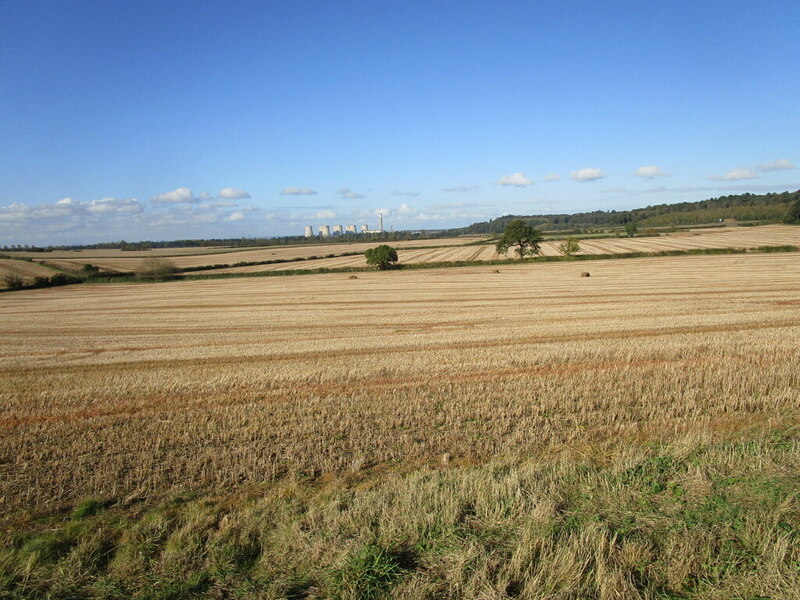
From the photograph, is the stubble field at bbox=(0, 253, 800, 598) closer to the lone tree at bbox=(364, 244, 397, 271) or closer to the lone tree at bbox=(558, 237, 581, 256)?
the lone tree at bbox=(364, 244, 397, 271)

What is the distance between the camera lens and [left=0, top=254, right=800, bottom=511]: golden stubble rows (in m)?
8.25

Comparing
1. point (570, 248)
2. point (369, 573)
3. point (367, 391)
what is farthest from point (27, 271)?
point (369, 573)

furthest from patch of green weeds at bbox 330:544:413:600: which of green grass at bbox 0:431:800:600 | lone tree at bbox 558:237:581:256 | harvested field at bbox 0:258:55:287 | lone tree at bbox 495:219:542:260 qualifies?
lone tree at bbox 558:237:581:256

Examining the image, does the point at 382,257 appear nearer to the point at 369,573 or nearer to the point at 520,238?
the point at 520,238

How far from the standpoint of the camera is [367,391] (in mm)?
Answer: 12180

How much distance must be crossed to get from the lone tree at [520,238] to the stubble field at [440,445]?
6906cm

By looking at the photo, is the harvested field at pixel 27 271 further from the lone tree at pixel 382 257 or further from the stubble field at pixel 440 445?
the stubble field at pixel 440 445

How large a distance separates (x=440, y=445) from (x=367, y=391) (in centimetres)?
393

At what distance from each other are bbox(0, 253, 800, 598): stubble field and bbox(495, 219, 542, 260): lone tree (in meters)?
69.1

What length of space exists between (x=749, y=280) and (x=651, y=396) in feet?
129

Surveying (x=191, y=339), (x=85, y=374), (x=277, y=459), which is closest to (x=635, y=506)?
(x=277, y=459)

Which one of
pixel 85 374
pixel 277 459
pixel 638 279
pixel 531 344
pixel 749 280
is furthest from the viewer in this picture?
pixel 638 279

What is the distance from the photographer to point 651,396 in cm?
1079

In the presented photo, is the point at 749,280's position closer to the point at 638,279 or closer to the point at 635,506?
the point at 638,279
